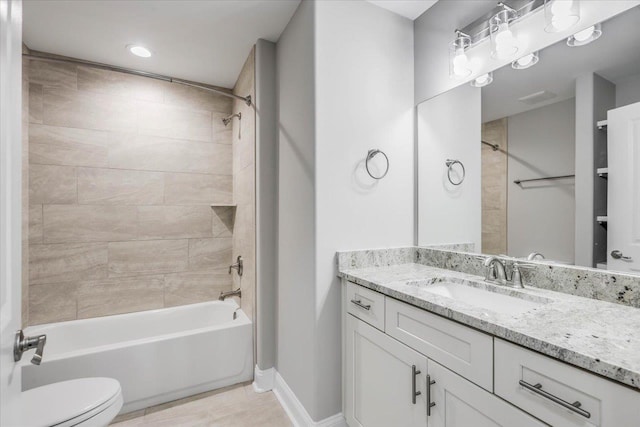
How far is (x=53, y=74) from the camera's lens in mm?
2330

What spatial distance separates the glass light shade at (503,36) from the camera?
1.43m

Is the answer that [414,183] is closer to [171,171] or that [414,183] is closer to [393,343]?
[393,343]

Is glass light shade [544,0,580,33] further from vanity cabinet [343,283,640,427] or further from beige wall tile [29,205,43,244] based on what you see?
beige wall tile [29,205,43,244]

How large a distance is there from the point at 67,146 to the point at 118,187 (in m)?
0.47

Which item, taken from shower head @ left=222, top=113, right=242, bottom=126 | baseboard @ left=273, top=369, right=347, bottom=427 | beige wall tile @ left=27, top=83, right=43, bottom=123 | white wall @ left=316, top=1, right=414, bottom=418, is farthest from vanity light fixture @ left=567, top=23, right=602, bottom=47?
beige wall tile @ left=27, top=83, right=43, bottom=123

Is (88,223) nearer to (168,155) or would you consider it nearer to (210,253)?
(168,155)

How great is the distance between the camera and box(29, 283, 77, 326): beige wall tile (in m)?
2.27

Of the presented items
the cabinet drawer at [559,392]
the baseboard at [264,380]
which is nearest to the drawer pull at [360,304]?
the cabinet drawer at [559,392]

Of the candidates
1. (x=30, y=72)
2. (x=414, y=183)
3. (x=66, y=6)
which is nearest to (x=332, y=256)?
(x=414, y=183)

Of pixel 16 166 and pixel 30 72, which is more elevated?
pixel 30 72

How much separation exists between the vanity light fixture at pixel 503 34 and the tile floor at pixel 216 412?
2.40 metres

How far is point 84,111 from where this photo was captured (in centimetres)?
243

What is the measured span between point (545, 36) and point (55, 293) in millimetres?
3613

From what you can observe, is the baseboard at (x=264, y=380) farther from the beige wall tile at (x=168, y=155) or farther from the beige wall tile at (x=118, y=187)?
the beige wall tile at (x=168, y=155)
